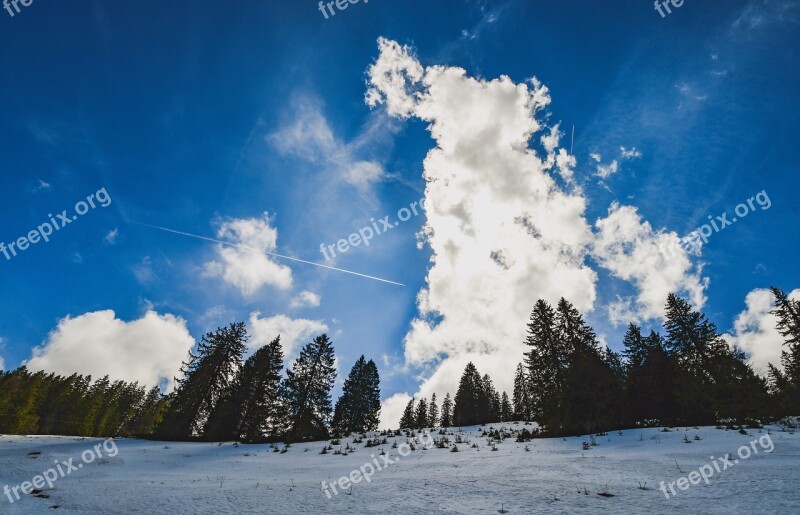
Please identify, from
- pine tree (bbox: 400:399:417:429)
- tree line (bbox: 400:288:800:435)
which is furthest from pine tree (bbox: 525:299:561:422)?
pine tree (bbox: 400:399:417:429)

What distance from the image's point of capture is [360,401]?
4947 cm

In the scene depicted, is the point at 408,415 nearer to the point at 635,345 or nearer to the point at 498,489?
the point at 635,345

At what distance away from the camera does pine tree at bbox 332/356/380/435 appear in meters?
48.2

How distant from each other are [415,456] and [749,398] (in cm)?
2656

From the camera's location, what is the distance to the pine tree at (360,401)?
48.2m

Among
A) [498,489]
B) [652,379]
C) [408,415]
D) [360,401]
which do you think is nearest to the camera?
[498,489]

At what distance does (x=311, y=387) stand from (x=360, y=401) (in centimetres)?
1174

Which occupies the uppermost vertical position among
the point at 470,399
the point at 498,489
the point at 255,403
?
the point at 470,399

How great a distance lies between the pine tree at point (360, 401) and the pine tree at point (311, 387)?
8.23 m

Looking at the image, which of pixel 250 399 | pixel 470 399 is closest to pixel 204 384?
pixel 250 399

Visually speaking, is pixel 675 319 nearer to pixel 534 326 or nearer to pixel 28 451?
pixel 534 326

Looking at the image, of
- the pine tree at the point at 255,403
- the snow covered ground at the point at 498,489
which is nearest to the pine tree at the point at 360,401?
the pine tree at the point at 255,403

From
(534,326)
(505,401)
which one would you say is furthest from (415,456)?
(505,401)

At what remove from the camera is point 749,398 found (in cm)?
2402
